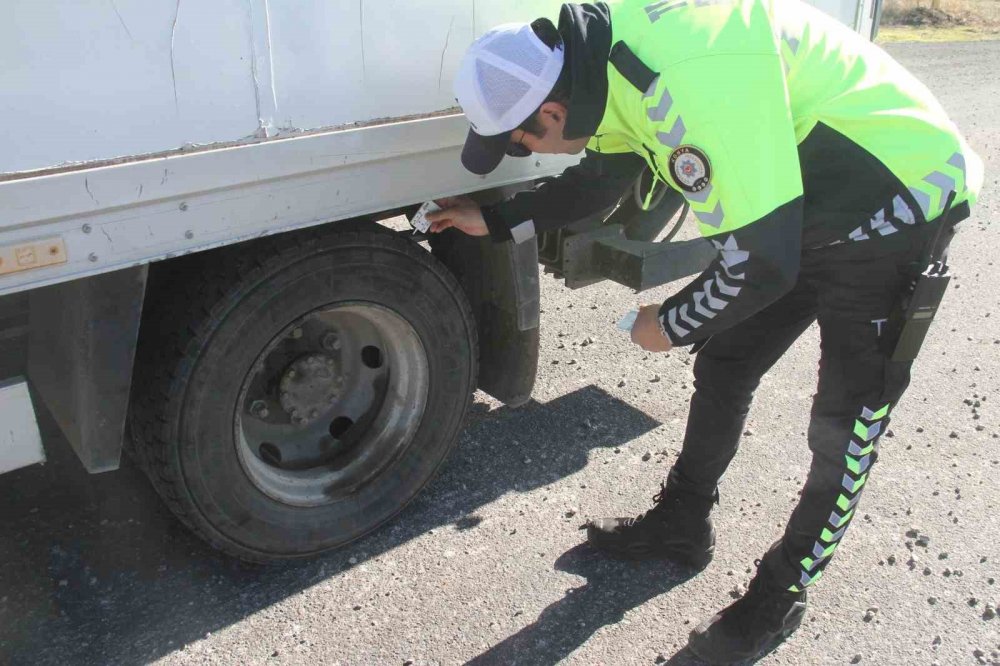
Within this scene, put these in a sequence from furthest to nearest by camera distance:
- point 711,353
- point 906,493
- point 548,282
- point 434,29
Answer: point 548,282, point 906,493, point 711,353, point 434,29

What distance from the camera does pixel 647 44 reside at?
87.4 inches

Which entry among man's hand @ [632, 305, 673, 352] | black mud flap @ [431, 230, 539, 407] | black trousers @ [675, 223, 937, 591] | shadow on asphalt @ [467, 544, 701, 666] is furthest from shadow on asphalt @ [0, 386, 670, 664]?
man's hand @ [632, 305, 673, 352]

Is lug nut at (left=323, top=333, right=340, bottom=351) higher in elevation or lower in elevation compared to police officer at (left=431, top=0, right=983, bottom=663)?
lower

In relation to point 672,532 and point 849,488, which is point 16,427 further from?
point 849,488

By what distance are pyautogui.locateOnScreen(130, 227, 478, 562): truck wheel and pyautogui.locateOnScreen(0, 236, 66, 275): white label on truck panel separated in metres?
0.53

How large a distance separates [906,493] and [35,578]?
10.7 ft

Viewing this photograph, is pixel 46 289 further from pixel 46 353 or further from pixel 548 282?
pixel 548 282

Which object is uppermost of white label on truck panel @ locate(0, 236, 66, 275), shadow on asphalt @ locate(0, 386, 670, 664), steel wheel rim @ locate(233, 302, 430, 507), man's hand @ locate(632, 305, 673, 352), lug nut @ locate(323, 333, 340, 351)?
white label on truck panel @ locate(0, 236, 66, 275)

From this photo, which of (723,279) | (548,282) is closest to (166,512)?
(723,279)

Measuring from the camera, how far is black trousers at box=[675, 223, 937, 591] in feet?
8.12

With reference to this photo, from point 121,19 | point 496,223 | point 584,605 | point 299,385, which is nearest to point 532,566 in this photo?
point 584,605

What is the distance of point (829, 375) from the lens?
8.68 feet

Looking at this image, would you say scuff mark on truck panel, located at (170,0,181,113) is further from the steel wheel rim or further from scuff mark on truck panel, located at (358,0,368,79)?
the steel wheel rim

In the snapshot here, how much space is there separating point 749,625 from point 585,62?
5.86 feet
